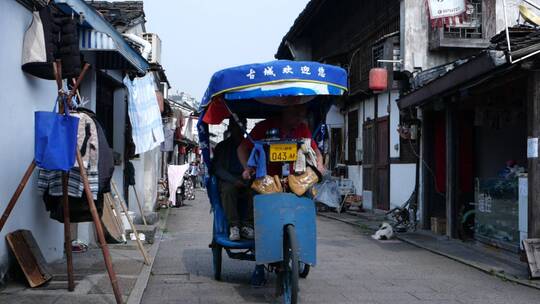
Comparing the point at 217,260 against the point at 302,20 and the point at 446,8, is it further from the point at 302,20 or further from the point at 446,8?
the point at 302,20

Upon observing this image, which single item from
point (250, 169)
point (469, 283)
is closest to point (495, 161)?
point (469, 283)

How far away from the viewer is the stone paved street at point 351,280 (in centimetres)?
773

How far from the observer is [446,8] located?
45.3 ft

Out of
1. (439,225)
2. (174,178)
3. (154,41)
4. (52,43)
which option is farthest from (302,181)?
(174,178)

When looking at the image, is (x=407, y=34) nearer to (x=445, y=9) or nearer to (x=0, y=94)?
(x=445, y=9)

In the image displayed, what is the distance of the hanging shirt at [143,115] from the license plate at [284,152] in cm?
462

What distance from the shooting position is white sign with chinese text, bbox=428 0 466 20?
540 inches

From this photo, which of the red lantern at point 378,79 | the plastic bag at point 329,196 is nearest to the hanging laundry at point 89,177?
the red lantern at point 378,79

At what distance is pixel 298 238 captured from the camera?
22.9 feet

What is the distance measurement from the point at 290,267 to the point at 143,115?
5694 millimetres

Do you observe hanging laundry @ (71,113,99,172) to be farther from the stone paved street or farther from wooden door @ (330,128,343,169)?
wooden door @ (330,128,343,169)

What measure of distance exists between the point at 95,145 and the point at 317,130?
287 centimetres

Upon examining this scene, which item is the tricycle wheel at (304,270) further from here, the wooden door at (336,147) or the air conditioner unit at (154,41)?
the wooden door at (336,147)

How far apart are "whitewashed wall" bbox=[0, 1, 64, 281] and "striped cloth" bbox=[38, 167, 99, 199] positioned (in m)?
0.26
